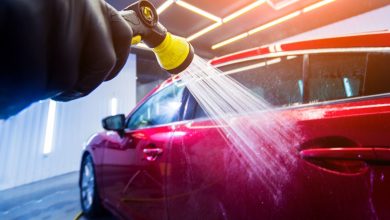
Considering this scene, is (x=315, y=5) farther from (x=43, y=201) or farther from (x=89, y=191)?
(x=43, y=201)

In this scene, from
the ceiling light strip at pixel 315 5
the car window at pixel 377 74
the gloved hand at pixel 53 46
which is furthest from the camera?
the ceiling light strip at pixel 315 5

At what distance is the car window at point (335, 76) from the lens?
1019mm

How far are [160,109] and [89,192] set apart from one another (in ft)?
5.46

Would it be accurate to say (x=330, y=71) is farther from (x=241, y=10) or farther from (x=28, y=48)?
(x=241, y=10)

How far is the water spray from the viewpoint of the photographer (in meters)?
0.58

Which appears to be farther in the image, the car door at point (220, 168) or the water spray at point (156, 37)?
the car door at point (220, 168)

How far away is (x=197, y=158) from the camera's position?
52.6 inches

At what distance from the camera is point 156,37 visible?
63 centimetres

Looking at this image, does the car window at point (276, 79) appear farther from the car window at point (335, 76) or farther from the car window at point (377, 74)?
the car window at point (377, 74)

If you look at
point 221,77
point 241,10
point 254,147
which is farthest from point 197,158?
point 241,10

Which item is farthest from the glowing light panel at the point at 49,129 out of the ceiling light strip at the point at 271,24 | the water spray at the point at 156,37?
the ceiling light strip at the point at 271,24

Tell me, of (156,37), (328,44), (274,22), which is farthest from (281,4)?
(156,37)

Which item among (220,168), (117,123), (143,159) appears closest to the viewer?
(220,168)

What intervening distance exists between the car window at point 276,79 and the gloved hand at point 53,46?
3.14 feet
